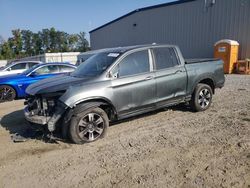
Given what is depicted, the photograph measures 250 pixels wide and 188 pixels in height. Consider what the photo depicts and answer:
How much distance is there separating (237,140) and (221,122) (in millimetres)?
1032

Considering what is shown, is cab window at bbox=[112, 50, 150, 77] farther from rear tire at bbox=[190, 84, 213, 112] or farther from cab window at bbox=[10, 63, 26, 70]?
cab window at bbox=[10, 63, 26, 70]

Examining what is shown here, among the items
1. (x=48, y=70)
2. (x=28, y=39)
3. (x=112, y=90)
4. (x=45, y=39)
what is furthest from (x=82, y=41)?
(x=112, y=90)

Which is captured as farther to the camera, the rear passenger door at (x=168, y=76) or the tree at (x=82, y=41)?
the tree at (x=82, y=41)

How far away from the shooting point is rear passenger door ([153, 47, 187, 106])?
5672 millimetres

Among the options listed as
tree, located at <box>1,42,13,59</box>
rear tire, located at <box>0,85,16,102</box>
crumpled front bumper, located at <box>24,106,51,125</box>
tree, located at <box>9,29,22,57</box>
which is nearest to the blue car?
rear tire, located at <box>0,85,16,102</box>

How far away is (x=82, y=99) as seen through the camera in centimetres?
462

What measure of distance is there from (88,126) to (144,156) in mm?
1286

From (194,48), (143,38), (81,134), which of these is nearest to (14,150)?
(81,134)

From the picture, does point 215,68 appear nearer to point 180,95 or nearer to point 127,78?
point 180,95

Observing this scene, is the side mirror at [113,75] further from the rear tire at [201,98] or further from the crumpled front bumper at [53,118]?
the rear tire at [201,98]

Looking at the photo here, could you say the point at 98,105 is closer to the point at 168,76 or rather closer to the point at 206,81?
the point at 168,76

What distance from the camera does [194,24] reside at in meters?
18.0

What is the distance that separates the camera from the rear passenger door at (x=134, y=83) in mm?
5078

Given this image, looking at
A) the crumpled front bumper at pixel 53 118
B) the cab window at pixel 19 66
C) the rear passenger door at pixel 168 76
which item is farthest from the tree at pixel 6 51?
the crumpled front bumper at pixel 53 118
